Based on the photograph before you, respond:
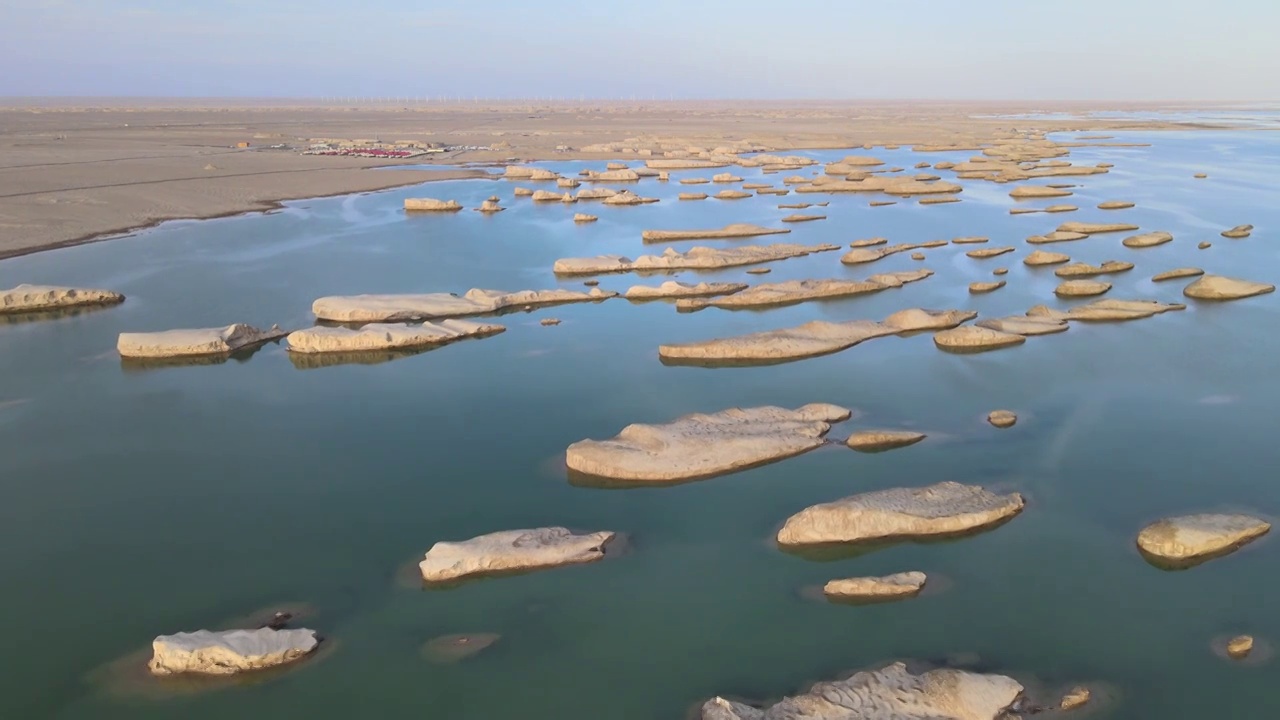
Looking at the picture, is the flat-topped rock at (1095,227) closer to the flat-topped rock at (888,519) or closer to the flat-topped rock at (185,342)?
the flat-topped rock at (888,519)

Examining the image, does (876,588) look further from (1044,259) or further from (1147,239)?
(1147,239)

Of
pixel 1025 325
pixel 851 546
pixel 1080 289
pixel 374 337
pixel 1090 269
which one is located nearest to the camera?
pixel 851 546

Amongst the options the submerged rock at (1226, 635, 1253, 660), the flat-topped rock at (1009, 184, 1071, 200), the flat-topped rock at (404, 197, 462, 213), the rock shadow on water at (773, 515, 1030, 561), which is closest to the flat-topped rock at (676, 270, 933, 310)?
the rock shadow on water at (773, 515, 1030, 561)

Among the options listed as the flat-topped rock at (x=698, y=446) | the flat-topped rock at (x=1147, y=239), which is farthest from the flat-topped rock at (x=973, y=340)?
the flat-topped rock at (x=1147, y=239)

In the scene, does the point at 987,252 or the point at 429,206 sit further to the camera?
the point at 429,206

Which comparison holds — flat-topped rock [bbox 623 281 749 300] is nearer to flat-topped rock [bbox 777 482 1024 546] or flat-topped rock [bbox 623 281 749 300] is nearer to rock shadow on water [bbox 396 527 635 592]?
flat-topped rock [bbox 777 482 1024 546]

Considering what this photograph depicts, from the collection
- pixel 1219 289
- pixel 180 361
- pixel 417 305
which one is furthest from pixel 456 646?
pixel 1219 289

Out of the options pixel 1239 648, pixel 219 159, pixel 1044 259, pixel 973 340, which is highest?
pixel 219 159

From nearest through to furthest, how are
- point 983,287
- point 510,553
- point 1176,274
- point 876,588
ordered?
point 876,588, point 510,553, point 983,287, point 1176,274
